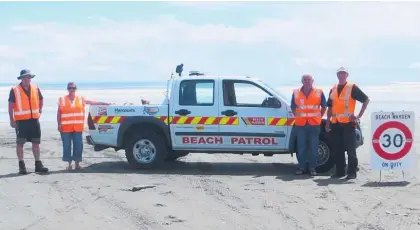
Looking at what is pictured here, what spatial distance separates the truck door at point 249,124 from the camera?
1152 cm

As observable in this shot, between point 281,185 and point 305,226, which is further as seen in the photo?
point 281,185

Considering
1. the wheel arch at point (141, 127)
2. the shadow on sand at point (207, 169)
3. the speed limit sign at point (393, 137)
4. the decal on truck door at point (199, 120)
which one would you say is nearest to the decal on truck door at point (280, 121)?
the decal on truck door at point (199, 120)

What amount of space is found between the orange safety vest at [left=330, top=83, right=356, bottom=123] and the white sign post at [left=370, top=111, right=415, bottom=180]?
42 centimetres

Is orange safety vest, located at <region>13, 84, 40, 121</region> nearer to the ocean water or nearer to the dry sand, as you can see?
the dry sand

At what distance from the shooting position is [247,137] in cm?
1162

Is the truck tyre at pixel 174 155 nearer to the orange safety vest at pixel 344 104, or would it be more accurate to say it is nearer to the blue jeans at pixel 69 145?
the blue jeans at pixel 69 145

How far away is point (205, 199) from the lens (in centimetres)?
908

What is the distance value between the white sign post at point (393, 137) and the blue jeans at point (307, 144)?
946 millimetres

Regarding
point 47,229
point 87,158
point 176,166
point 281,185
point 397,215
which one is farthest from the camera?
point 87,158

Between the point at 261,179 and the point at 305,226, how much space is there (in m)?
3.32

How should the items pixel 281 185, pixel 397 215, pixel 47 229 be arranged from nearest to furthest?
pixel 47 229, pixel 397 215, pixel 281 185

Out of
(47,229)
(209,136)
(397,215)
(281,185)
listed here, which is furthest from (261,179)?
(47,229)

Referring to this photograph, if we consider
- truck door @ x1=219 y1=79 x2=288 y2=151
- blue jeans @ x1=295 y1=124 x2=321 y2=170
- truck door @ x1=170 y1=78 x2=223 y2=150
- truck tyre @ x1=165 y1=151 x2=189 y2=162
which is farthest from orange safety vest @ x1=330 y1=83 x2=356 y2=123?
truck tyre @ x1=165 y1=151 x2=189 y2=162

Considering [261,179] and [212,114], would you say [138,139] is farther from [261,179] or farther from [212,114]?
[261,179]
